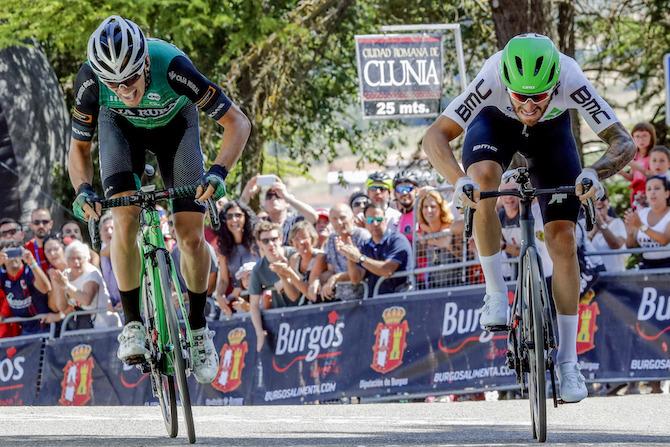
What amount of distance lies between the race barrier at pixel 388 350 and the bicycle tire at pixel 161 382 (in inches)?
184

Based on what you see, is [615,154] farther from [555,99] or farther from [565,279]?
[565,279]

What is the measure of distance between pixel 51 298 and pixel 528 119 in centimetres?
883

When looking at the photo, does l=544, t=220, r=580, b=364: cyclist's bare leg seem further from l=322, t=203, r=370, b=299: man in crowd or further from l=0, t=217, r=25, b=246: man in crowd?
l=0, t=217, r=25, b=246: man in crowd

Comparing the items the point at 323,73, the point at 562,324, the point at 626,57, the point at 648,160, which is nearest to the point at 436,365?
the point at 648,160

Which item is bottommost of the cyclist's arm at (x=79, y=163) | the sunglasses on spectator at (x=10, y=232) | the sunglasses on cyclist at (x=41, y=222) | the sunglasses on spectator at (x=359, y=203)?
the cyclist's arm at (x=79, y=163)

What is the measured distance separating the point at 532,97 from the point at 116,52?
7.81 feet

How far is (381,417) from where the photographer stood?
1058 centimetres

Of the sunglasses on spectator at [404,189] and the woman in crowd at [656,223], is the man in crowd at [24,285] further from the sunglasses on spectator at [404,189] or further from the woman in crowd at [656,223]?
the woman in crowd at [656,223]

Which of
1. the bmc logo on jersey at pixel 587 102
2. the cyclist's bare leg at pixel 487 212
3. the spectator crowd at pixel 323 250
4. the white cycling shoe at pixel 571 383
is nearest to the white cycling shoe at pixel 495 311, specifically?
the cyclist's bare leg at pixel 487 212

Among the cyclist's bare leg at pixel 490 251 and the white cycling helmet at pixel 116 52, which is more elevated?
the white cycling helmet at pixel 116 52

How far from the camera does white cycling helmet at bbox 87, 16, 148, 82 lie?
807 centimetres

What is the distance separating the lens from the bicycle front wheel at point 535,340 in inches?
307

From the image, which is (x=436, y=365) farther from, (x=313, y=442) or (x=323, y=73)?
(x=323, y=73)

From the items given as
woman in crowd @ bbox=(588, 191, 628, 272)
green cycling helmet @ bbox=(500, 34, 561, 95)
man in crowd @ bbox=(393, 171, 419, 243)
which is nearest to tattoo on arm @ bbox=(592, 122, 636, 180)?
green cycling helmet @ bbox=(500, 34, 561, 95)
